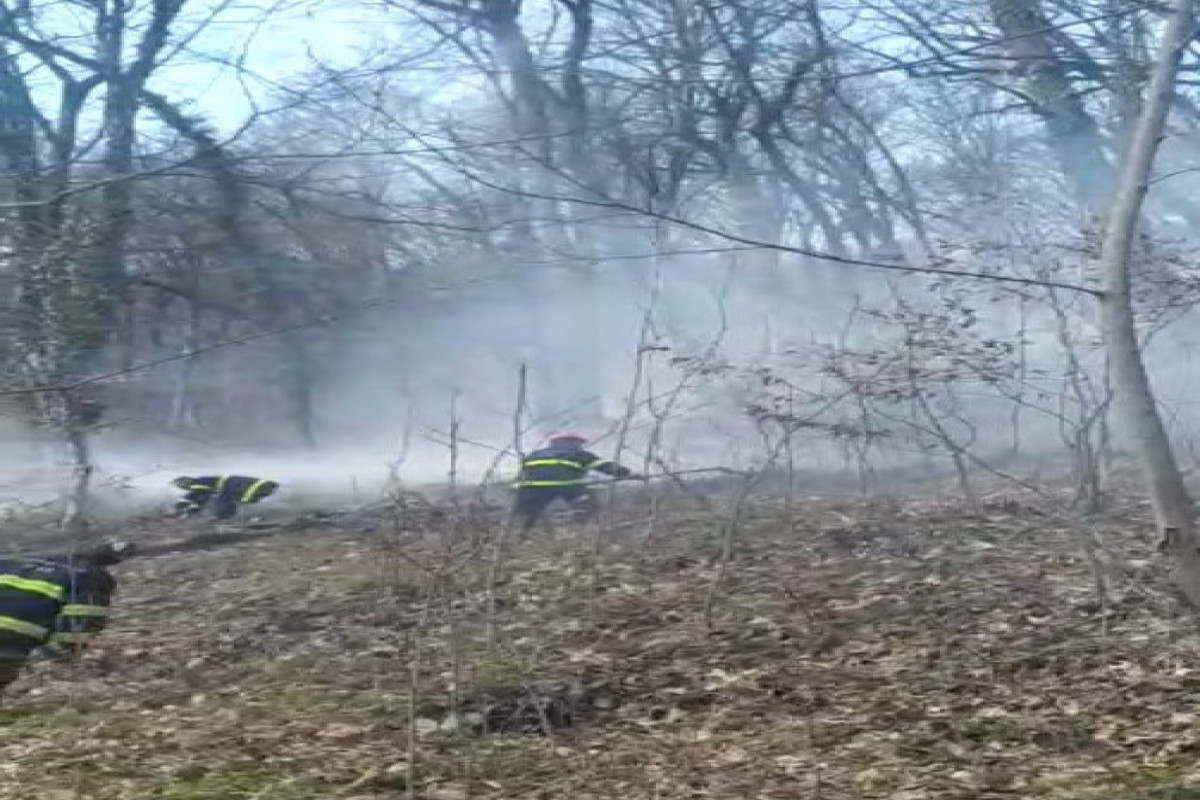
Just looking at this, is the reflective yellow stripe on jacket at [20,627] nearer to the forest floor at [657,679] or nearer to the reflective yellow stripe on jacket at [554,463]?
the forest floor at [657,679]

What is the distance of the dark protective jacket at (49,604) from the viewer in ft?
20.6

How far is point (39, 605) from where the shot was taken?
6.30 metres

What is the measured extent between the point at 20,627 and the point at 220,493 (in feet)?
20.3

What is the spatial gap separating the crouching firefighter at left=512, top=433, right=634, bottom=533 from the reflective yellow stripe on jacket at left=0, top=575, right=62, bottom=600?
3.54 meters

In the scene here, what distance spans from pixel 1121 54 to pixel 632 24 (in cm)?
504

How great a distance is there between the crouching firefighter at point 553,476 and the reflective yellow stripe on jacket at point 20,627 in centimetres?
359

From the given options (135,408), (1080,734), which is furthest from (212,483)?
(1080,734)

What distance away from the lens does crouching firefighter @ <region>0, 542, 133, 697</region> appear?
20.6 ft

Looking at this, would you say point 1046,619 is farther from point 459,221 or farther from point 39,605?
point 39,605

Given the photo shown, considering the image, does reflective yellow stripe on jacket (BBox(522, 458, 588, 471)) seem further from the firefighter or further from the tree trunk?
the tree trunk

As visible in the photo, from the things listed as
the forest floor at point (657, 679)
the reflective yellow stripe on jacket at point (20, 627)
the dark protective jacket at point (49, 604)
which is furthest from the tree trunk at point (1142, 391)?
the reflective yellow stripe on jacket at point (20, 627)

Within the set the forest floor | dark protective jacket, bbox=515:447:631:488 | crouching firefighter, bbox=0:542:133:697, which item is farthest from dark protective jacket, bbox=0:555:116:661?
dark protective jacket, bbox=515:447:631:488

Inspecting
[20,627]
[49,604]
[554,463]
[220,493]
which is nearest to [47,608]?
[49,604]

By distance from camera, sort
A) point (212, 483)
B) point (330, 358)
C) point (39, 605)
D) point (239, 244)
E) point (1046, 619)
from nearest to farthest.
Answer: point (39, 605) → point (1046, 619) → point (239, 244) → point (212, 483) → point (330, 358)
